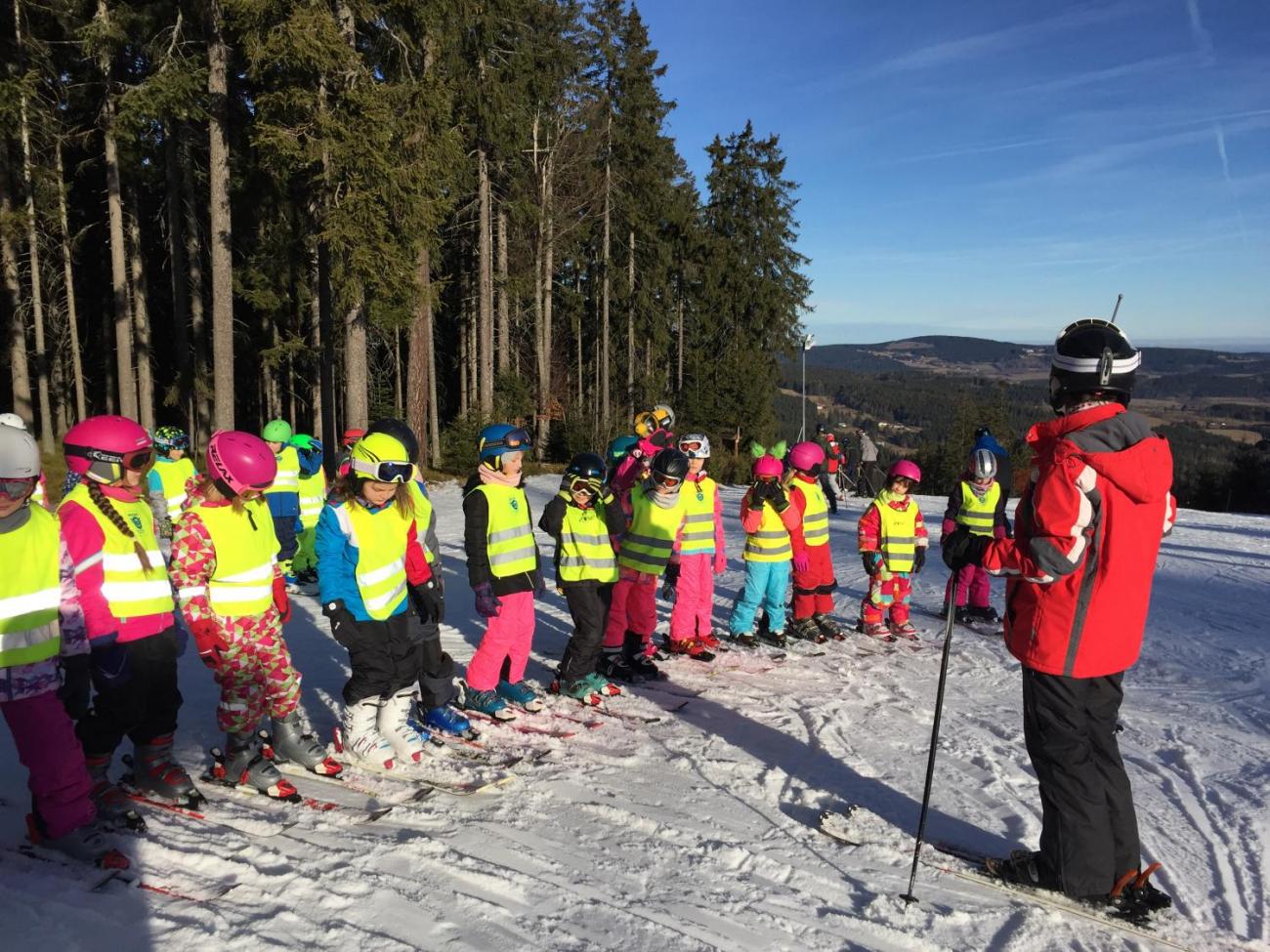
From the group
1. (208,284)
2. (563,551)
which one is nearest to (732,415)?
(208,284)

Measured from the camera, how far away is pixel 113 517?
3.63 meters

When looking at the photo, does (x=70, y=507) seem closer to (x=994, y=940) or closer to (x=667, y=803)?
(x=667, y=803)

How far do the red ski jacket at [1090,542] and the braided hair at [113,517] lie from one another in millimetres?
3986

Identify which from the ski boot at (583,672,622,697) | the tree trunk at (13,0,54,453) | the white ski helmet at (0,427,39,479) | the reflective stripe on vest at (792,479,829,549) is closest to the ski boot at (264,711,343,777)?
the white ski helmet at (0,427,39,479)

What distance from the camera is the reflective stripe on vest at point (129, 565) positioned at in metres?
3.60

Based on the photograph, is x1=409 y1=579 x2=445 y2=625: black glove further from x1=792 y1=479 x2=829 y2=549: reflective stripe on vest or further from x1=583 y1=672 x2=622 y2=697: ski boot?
x1=792 y1=479 x2=829 y2=549: reflective stripe on vest

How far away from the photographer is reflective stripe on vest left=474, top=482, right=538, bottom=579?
199 inches

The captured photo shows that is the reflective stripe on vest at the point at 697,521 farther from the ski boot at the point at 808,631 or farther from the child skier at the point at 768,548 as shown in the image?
the ski boot at the point at 808,631

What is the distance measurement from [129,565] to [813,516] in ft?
18.6

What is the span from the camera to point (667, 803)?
4.06m

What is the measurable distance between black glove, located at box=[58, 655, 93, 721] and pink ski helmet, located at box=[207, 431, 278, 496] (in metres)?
0.98

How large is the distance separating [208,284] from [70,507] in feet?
87.5

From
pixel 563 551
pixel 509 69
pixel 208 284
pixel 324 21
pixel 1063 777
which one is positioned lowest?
pixel 1063 777

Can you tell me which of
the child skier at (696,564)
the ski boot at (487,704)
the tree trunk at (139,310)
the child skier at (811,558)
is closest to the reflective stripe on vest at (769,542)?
the child skier at (696,564)
